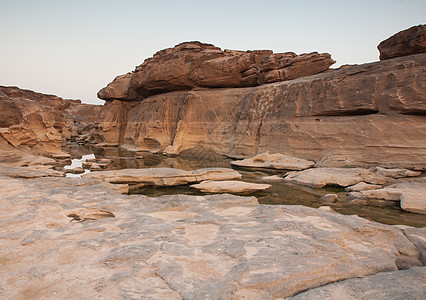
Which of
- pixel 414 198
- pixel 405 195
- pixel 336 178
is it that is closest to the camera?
pixel 414 198

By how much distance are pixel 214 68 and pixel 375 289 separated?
1612 cm

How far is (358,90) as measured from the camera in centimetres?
1032

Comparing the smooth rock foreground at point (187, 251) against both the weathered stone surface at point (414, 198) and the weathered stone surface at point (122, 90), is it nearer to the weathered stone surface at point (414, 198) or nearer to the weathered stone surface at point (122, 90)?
the weathered stone surface at point (414, 198)

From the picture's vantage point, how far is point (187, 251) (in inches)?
106

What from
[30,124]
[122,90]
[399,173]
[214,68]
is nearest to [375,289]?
[399,173]

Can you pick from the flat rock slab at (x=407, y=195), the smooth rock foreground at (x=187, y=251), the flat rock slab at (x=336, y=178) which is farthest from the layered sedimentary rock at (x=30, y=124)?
the flat rock slab at (x=407, y=195)

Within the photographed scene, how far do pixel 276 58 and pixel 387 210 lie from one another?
10.8 m

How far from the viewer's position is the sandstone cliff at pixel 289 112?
9117 millimetres

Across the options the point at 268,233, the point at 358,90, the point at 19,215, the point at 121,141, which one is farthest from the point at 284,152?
the point at 121,141

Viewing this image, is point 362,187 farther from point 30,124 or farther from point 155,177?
point 30,124

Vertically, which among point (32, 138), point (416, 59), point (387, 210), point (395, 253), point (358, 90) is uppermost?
point (416, 59)

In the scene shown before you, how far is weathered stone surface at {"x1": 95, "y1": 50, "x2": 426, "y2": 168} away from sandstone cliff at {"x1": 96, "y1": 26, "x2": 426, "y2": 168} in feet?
0.09

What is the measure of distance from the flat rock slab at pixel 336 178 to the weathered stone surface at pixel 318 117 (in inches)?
51.5

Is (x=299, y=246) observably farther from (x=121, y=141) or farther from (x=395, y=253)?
(x=121, y=141)
